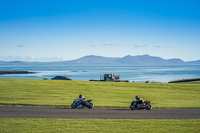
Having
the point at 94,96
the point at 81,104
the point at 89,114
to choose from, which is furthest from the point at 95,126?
the point at 94,96

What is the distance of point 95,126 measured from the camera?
43.9 feet

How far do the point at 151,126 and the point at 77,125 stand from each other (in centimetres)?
447

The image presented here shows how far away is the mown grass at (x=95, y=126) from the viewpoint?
1245cm

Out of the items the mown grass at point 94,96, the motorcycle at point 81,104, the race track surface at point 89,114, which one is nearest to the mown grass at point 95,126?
the race track surface at point 89,114

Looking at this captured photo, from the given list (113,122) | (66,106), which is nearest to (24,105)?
(66,106)

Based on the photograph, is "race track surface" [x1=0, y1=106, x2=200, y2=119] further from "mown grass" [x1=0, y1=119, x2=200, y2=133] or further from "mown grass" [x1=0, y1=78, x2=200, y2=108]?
"mown grass" [x1=0, y1=78, x2=200, y2=108]

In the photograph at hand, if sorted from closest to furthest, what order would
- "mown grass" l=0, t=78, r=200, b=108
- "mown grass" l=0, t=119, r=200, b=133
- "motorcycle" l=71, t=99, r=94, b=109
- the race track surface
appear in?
"mown grass" l=0, t=119, r=200, b=133
the race track surface
"motorcycle" l=71, t=99, r=94, b=109
"mown grass" l=0, t=78, r=200, b=108

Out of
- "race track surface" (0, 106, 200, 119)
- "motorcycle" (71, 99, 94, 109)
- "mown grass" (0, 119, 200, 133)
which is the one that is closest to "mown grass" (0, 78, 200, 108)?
"motorcycle" (71, 99, 94, 109)

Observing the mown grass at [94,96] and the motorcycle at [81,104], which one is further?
the mown grass at [94,96]

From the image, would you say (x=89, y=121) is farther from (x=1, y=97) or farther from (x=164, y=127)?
(x=1, y=97)

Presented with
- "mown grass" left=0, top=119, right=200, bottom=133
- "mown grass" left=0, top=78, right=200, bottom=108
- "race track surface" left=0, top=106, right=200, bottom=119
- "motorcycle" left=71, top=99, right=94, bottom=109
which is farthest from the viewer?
"mown grass" left=0, top=78, right=200, bottom=108

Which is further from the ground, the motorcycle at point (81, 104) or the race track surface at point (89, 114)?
the motorcycle at point (81, 104)

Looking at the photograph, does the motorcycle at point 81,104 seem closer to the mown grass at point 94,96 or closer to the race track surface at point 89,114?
the mown grass at point 94,96

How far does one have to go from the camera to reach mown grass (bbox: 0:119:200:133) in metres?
12.5
